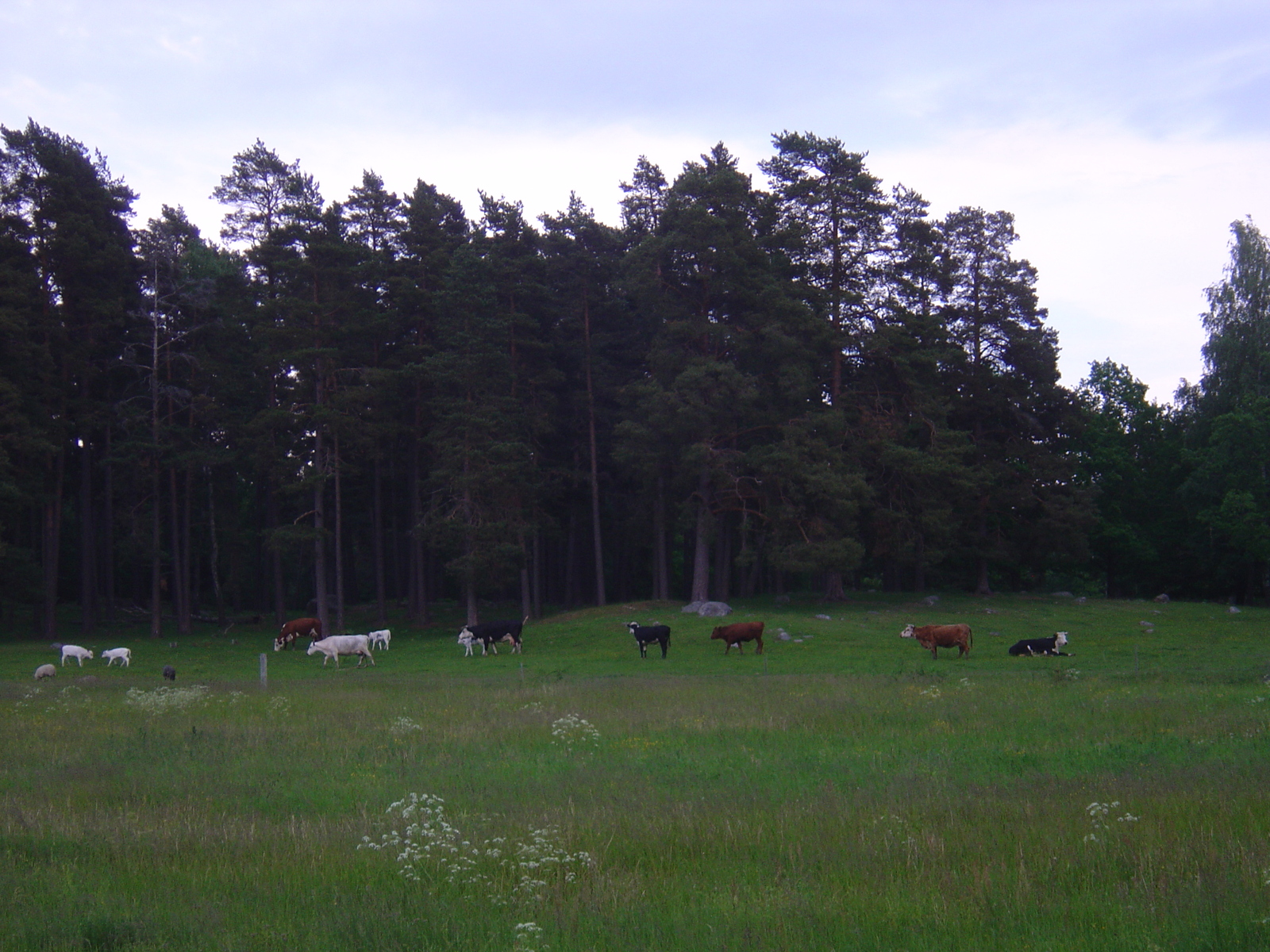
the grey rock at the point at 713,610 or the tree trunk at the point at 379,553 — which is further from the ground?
the tree trunk at the point at 379,553

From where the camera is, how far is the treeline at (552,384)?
4447cm

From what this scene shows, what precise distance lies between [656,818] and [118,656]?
3289 centimetres

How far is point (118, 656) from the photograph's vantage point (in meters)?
36.1

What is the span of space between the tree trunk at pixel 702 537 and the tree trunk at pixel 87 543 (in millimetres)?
28458

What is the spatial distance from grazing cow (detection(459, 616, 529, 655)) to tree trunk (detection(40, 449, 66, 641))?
2026 cm

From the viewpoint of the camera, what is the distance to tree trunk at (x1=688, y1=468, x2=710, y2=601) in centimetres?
4544

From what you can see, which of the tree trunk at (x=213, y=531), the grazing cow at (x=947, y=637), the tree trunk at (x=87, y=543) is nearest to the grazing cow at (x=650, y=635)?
the grazing cow at (x=947, y=637)

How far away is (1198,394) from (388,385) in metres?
47.2

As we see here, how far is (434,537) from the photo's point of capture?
44219 millimetres

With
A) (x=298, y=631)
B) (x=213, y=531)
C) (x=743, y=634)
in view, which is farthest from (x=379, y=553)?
(x=743, y=634)

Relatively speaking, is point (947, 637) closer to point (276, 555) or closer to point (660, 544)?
point (660, 544)

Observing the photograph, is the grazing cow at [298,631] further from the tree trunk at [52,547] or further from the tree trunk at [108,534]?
the tree trunk at [108,534]

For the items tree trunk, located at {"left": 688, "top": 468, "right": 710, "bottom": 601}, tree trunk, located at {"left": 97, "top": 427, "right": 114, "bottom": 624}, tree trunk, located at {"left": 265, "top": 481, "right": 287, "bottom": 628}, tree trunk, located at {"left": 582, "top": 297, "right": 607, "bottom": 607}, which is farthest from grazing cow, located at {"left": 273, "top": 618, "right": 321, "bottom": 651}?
tree trunk, located at {"left": 688, "top": 468, "right": 710, "bottom": 601}

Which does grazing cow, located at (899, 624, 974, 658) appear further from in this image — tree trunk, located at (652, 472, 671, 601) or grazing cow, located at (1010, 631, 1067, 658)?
tree trunk, located at (652, 472, 671, 601)
